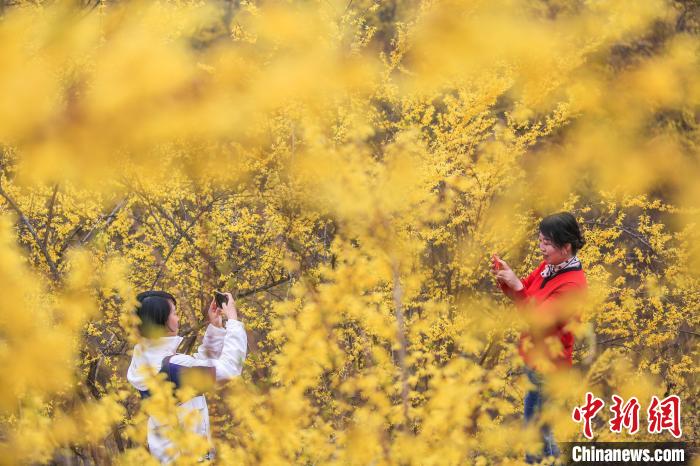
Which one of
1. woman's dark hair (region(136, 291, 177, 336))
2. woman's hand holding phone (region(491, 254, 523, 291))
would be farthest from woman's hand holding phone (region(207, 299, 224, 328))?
woman's hand holding phone (region(491, 254, 523, 291))

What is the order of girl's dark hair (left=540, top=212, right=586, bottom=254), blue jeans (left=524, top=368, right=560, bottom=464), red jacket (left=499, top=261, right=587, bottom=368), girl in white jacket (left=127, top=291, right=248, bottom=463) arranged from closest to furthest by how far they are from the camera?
girl in white jacket (left=127, top=291, right=248, bottom=463) < red jacket (left=499, top=261, right=587, bottom=368) < girl's dark hair (left=540, top=212, right=586, bottom=254) < blue jeans (left=524, top=368, right=560, bottom=464)

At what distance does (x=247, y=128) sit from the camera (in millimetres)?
6066

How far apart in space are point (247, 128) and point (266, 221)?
89 centimetres

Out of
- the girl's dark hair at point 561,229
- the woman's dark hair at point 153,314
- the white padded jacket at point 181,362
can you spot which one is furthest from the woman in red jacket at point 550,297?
the woman's dark hair at point 153,314

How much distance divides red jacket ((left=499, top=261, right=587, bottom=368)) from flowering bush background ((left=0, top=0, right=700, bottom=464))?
192 millimetres

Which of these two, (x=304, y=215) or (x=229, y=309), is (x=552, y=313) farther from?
(x=304, y=215)

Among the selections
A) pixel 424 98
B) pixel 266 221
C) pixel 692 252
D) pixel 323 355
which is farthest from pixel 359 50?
pixel 323 355

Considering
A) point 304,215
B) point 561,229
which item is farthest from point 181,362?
point 304,215

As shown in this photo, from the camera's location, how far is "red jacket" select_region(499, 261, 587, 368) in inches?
120

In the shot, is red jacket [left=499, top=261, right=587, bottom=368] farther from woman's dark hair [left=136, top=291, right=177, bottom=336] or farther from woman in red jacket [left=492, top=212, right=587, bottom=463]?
woman's dark hair [left=136, top=291, right=177, bottom=336]

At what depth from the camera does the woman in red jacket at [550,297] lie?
3.06 meters

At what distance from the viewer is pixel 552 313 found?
120 inches

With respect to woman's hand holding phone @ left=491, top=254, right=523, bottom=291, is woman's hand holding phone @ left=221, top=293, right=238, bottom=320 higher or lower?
higher

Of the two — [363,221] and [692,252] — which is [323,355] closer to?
[363,221]
